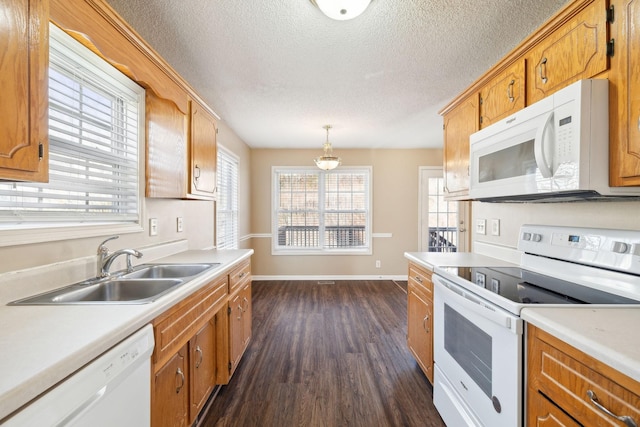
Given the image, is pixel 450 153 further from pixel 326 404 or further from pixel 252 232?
pixel 252 232

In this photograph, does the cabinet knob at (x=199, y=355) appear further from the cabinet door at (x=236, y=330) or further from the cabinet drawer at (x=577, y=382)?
the cabinet drawer at (x=577, y=382)

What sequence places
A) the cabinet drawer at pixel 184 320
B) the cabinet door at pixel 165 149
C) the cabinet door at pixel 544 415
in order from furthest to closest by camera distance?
the cabinet door at pixel 165 149 → the cabinet drawer at pixel 184 320 → the cabinet door at pixel 544 415

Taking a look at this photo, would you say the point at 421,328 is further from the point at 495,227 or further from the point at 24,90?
the point at 24,90

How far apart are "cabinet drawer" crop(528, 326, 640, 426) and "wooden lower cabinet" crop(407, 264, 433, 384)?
901 millimetres

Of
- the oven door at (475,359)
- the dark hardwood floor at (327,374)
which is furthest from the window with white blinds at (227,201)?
the oven door at (475,359)

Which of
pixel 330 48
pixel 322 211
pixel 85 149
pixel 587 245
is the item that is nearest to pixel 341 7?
pixel 330 48

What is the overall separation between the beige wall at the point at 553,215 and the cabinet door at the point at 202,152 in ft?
7.71

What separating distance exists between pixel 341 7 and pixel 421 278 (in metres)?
1.81

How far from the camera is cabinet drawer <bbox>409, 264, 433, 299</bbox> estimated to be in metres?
1.90

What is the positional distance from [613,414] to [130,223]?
234cm

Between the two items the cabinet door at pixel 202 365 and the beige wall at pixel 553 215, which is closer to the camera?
the beige wall at pixel 553 215

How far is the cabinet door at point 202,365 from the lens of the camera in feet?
4.79

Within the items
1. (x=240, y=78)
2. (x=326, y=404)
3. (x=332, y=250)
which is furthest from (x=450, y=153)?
(x=332, y=250)

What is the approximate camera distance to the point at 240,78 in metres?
2.37
